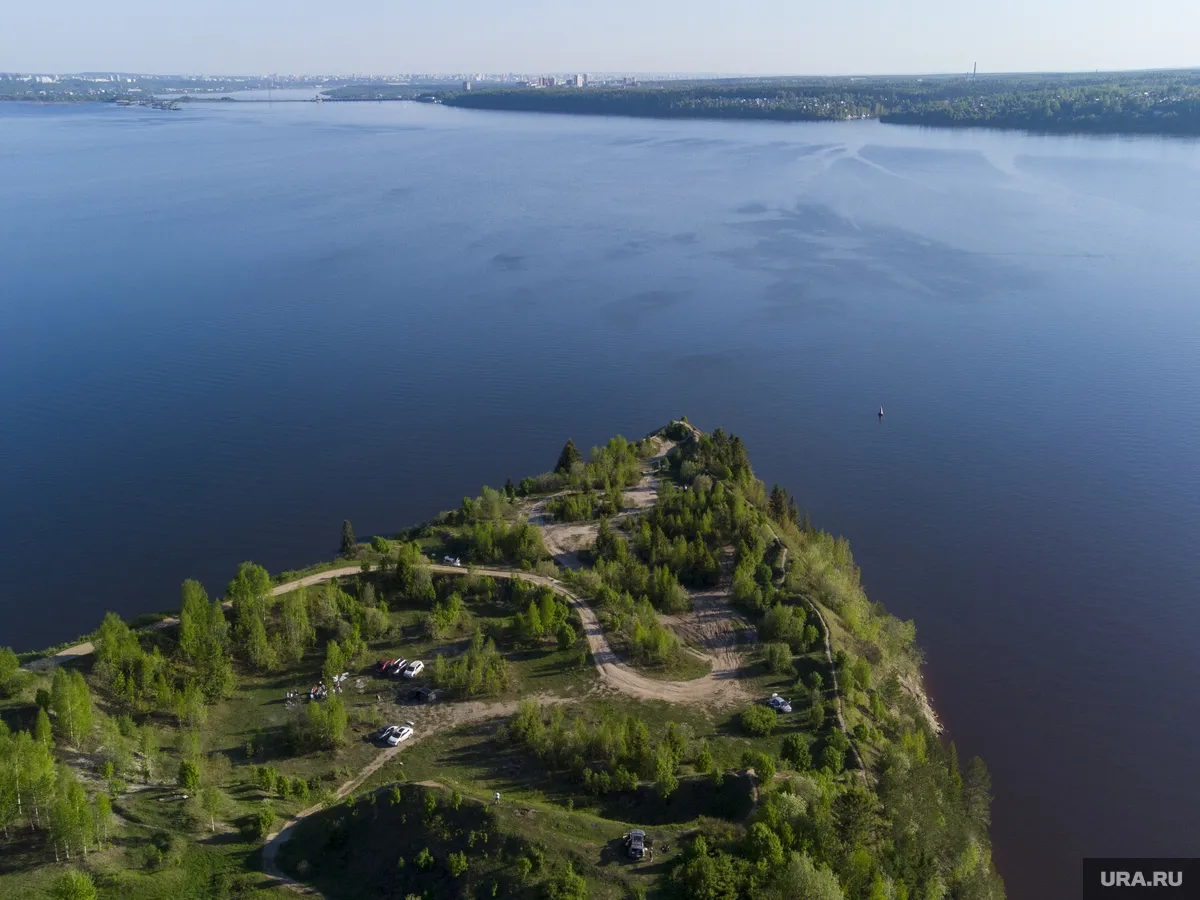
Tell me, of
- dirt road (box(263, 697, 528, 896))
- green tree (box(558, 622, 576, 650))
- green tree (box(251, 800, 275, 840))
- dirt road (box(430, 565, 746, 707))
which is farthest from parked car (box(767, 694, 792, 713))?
green tree (box(251, 800, 275, 840))

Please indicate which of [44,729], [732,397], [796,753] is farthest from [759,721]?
[732,397]

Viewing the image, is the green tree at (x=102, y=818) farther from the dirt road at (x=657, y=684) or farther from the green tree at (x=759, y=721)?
the green tree at (x=759, y=721)

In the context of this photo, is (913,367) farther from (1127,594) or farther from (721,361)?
(1127,594)

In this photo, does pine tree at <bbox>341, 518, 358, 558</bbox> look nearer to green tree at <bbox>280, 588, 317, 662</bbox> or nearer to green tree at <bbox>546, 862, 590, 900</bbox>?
green tree at <bbox>280, 588, 317, 662</bbox>

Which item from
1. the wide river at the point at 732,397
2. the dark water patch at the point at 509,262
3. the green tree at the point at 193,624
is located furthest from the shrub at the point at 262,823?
the dark water patch at the point at 509,262

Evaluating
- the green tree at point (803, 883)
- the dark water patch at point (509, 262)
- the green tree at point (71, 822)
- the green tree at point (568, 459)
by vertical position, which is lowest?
the green tree at point (803, 883)

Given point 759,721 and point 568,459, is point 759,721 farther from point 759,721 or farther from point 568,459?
point 568,459
